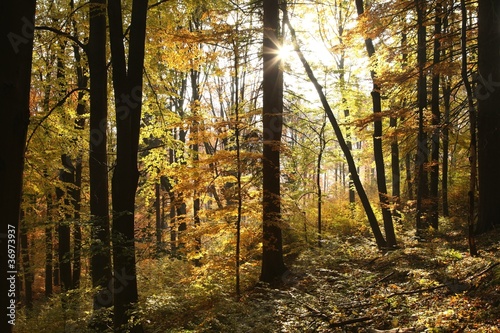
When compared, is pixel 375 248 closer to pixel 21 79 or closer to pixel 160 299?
pixel 160 299

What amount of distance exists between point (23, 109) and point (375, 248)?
11.1 meters

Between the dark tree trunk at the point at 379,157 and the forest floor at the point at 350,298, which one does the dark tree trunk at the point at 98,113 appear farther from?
the dark tree trunk at the point at 379,157

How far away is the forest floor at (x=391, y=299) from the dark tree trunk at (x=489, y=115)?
0.99m

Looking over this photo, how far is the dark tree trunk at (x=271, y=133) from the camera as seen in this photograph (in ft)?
30.1

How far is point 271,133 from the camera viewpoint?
9.30 m

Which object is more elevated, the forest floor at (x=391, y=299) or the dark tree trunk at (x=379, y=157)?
the dark tree trunk at (x=379, y=157)

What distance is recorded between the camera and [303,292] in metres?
7.60

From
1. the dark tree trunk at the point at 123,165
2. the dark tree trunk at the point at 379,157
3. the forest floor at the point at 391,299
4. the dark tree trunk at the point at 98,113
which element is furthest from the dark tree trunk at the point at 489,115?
the dark tree trunk at the point at 98,113

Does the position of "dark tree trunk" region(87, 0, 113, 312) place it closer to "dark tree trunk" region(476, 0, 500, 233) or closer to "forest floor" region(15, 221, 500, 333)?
"forest floor" region(15, 221, 500, 333)

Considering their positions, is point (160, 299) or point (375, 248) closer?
point (160, 299)

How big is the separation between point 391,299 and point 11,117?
19.8ft

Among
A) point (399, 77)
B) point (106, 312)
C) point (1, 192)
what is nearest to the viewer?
point (1, 192)

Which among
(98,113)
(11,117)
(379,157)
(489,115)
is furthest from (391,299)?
(98,113)

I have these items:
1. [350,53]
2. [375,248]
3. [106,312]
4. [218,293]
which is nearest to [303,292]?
[218,293]
